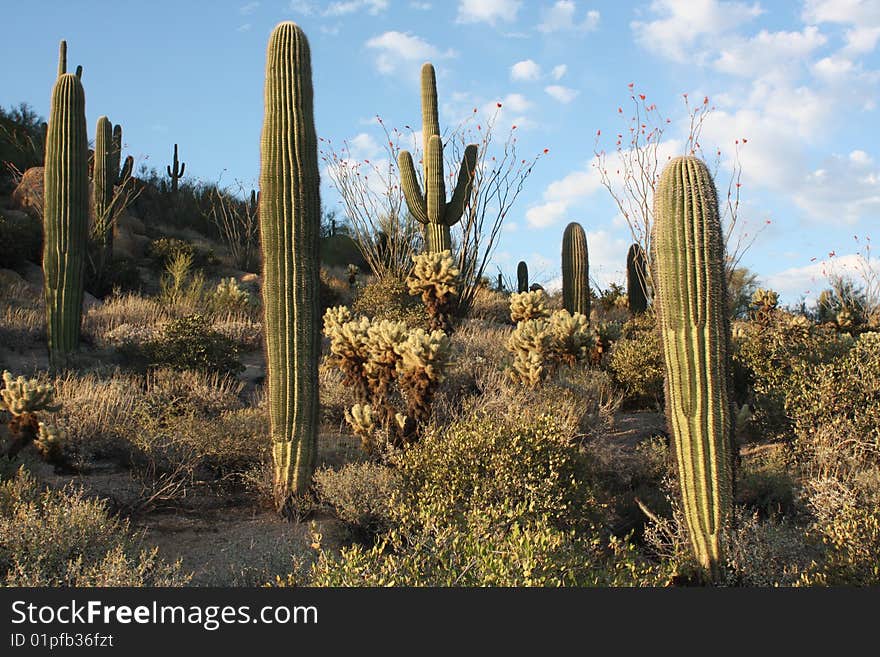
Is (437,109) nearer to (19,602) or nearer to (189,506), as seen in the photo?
(189,506)

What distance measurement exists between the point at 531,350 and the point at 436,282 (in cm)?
193

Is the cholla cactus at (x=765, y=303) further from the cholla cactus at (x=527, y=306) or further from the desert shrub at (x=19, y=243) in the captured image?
the desert shrub at (x=19, y=243)

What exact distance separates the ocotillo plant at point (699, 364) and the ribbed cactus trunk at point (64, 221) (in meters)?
7.23

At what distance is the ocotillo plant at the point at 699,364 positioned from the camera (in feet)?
15.5

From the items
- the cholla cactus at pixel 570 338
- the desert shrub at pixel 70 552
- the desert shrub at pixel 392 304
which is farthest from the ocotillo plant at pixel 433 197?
the desert shrub at pixel 70 552

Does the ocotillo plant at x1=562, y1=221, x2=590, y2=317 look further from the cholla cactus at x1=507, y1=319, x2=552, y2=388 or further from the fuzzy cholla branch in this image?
the cholla cactus at x1=507, y1=319, x2=552, y2=388

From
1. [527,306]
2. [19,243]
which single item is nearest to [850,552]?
[527,306]

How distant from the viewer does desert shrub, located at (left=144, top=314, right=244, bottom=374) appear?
9016 mm

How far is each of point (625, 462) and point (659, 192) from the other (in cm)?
254

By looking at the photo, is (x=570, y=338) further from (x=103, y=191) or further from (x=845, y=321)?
(x=103, y=191)

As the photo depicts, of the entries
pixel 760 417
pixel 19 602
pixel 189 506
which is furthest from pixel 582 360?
pixel 19 602

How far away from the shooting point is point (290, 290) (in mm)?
5836

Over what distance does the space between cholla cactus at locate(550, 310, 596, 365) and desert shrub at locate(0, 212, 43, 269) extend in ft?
36.3

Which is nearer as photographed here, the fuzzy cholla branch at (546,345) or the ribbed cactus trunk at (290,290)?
the ribbed cactus trunk at (290,290)
